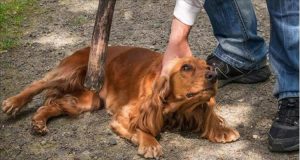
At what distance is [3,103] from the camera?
14.1 ft

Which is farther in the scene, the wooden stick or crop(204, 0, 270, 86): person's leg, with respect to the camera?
crop(204, 0, 270, 86): person's leg

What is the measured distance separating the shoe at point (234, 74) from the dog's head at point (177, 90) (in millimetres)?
919

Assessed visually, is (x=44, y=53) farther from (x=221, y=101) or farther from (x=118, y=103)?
(x=221, y=101)

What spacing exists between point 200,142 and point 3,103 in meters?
1.49

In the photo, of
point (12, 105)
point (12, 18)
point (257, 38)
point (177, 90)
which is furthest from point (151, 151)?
point (12, 18)

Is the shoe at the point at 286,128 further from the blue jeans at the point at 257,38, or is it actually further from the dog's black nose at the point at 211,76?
the dog's black nose at the point at 211,76

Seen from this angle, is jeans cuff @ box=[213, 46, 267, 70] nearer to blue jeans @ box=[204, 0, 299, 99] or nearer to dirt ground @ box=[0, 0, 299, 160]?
blue jeans @ box=[204, 0, 299, 99]

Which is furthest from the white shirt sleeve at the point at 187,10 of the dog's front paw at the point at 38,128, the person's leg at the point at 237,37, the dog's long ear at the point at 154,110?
the dog's front paw at the point at 38,128

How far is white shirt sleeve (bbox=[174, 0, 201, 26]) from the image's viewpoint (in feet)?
12.5

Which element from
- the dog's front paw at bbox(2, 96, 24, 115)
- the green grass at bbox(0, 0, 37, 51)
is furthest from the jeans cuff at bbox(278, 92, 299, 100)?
the green grass at bbox(0, 0, 37, 51)

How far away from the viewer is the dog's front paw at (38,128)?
4.08 m

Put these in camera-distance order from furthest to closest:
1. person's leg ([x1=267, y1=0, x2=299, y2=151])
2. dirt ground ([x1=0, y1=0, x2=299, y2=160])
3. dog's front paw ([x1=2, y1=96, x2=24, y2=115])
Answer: dog's front paw ([x1=2, y1=96, x2=24, y2=115]), dirt ground ([x1=0, y1=0, x2=299, y2=160]), person's leg ([x1=267, y1=0, x2=299, y2=151])

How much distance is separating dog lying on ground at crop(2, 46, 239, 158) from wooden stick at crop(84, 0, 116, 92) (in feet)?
0.75

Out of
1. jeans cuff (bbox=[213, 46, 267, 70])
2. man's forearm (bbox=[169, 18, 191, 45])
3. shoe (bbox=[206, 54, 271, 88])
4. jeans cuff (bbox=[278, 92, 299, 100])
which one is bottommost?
shoe (bbox=[206, 54, 271, 88])
